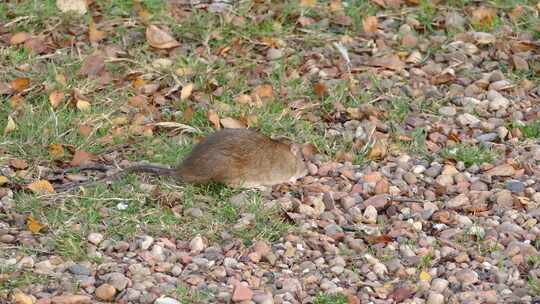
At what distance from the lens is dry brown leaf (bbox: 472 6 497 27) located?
8.05m

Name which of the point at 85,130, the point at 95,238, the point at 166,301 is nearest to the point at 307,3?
the point at 85,130

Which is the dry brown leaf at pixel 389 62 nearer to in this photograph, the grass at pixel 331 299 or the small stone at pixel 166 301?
the grass at pixel 331 299

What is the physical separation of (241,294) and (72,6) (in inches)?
145

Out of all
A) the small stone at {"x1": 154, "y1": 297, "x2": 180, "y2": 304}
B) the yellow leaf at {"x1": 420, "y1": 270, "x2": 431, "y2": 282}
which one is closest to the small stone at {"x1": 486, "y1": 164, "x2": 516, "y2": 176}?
the yellow leaf at {"x1": 420, "y1": 270, "x2": 431, "y2": 282}

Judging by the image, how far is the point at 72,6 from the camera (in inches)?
313

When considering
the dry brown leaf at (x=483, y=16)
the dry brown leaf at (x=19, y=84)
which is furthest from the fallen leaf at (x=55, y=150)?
the dry brown leaf at (x=483, y=16)

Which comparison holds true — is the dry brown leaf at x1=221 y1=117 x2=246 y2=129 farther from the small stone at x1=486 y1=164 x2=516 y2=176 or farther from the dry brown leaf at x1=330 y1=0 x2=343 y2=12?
the dry brown leaf at x1=330 y1=0 x2=343 y2=12

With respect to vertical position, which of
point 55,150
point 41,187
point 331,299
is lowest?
point 55,150

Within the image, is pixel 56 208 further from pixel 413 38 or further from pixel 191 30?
pixel 413 38

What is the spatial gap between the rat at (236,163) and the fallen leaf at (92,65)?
1417 mm

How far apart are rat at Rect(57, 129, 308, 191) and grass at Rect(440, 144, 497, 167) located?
3.08ft

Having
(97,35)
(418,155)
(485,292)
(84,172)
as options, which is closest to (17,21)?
(97,35)

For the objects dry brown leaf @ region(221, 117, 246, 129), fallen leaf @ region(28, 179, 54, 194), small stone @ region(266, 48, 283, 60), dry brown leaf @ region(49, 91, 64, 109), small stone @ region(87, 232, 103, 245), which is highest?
small stone @ region(87, 232, 103, 245)

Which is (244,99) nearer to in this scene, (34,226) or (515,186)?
(515,186)
